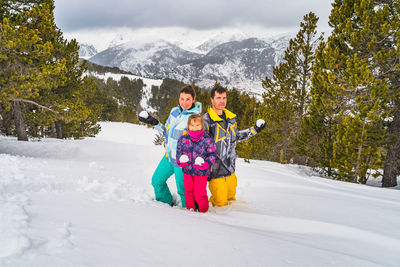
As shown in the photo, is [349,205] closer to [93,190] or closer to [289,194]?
[289,194]

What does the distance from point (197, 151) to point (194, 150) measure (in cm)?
4

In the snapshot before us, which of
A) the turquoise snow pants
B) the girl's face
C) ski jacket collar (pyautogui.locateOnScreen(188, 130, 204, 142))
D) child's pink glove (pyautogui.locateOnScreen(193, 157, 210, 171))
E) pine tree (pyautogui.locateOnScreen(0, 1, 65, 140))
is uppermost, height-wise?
pine tree (pyautogui.locateOnScreen(0, 1, 65, 140))

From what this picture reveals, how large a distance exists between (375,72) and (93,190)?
8.78 m

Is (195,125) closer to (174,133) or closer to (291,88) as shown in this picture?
(174,133)

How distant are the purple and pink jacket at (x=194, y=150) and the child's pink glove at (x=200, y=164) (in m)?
0.07

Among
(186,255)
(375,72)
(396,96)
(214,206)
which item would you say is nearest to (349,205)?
(214,206)

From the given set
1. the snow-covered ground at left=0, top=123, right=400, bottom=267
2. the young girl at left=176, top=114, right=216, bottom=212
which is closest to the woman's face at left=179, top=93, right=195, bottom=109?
the young girl at left=176, top=114, right=216, bottom=212

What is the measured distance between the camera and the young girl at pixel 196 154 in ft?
9.89

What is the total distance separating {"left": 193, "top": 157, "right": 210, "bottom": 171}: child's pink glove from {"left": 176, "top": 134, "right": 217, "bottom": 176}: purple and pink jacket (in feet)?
0.23

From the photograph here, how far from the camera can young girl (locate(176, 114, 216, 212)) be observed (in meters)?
3.02

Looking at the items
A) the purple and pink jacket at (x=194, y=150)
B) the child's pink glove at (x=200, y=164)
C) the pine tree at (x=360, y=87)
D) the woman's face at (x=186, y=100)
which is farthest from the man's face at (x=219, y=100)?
the pine tree at (x=360, y=87)

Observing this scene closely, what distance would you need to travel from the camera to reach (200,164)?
2.92m

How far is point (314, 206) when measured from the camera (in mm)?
3602

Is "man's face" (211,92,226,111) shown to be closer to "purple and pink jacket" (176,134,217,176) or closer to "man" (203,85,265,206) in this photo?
"man" (203,85,265,206)
